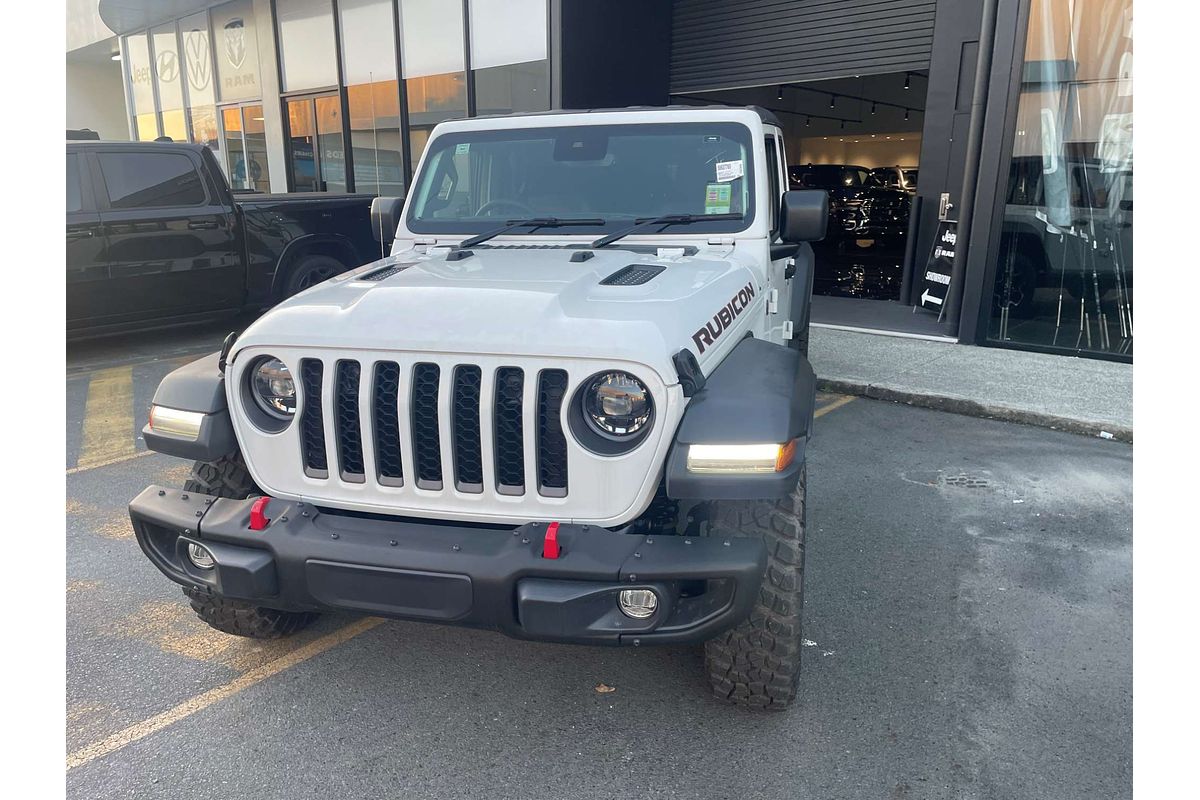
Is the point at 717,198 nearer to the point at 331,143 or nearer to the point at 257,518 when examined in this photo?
the point at 257,518

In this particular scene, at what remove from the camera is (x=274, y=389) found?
101 inches

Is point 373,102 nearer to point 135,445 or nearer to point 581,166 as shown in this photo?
point 135,445

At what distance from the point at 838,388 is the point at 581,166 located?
3667mm

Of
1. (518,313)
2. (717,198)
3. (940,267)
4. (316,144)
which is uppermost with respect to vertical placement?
(316,144)

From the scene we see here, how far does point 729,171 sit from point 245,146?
50.0 ft

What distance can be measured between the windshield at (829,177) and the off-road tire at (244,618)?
14.5 metres

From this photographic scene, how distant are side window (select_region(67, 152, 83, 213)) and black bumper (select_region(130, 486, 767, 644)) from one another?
5974 millimetres

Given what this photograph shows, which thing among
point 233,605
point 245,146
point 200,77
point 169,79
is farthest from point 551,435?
point 169,79

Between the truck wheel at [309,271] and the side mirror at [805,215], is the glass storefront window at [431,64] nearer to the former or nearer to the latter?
the truck wheel at [309,271]

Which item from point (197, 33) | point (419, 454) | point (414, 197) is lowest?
point (419, 454)

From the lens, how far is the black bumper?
215cm

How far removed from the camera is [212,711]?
8.92 ft

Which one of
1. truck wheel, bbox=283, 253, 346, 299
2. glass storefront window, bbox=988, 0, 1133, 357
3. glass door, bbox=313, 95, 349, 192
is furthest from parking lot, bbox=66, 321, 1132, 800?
glass door, bbox=313, 95, 349, 192

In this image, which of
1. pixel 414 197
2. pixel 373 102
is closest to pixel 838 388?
pixel 414 197
